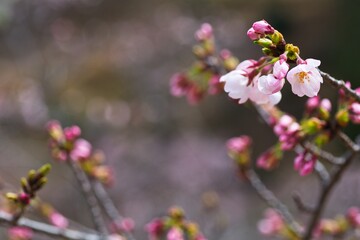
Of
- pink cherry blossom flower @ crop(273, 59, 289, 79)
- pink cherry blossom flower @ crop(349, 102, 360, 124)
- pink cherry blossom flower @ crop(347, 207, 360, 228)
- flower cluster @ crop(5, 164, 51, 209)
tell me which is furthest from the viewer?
pink cherry blossom flower @ crop(347, 207, 360, 228)

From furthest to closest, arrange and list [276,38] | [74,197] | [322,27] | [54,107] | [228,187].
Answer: [322,27], [54,107], [228,187], [74,197], [276,38]

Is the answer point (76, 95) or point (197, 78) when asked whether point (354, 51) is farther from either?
point (197, 78)

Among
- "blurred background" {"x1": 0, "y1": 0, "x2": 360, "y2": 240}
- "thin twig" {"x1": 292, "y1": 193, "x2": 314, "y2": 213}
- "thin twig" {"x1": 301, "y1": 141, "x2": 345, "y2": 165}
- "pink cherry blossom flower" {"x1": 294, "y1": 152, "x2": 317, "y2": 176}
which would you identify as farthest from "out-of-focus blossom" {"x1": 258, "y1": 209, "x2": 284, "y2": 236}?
"blurred background" {"x1": 0, "y1": 0, "x2": 360, "y2": 240}

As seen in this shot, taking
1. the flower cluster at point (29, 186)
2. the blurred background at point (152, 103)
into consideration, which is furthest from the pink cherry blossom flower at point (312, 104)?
the blurred background at point (152, 103)

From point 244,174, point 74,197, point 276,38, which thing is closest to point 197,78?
point 244,174

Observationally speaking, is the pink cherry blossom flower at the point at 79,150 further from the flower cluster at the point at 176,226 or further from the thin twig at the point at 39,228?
the flower cluster at the point at 176,226

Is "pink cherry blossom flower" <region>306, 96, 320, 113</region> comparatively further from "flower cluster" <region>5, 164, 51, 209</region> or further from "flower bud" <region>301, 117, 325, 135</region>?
"flower cluster" <region>5, 164, 51, 209</region>
